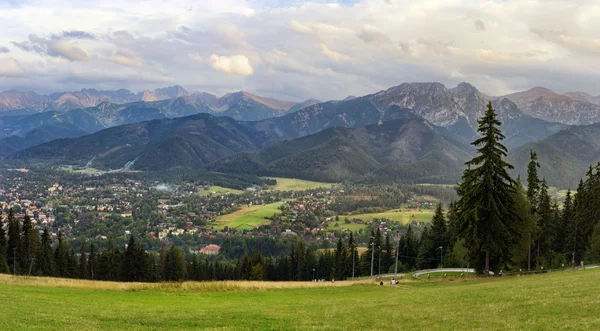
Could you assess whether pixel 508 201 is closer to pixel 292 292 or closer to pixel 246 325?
pixel 292 292

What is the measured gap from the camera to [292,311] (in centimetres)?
2341

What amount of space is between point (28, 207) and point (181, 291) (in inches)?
7462

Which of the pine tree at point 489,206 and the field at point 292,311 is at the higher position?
the pine tree at point 489,206

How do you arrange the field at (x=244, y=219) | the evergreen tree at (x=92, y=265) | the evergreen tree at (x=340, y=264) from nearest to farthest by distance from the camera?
the evergreen tree at (x=92, y=265), the evergreen tree at (x=340, y=264), the field at (x=244, y=219)

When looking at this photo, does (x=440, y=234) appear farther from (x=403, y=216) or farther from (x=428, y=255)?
(x=403, y=216)

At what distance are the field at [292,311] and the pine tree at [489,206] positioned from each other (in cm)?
1702

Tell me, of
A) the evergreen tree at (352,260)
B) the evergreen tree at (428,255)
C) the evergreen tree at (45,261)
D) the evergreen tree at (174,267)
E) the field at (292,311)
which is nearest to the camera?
the field at (292,311)

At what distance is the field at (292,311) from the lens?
17.1 metres

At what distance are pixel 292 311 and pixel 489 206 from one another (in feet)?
86.4

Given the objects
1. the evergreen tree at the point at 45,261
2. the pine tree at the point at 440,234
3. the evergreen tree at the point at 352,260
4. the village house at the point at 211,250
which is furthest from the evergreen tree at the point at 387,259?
the evergreen tree at the point at 45,261

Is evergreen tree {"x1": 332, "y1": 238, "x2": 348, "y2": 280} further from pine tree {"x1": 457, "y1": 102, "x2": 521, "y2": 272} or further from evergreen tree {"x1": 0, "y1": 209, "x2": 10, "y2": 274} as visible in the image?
evergreen tree {"x1": 0, "y1": 209, "x2": 10, "y2": 274}

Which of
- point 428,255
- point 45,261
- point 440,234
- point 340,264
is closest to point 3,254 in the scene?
point 45,261

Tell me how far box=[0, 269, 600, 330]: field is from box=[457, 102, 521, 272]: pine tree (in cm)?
1702

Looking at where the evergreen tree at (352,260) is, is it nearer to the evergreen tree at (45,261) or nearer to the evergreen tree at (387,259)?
the evergreen tree at (387,259)
